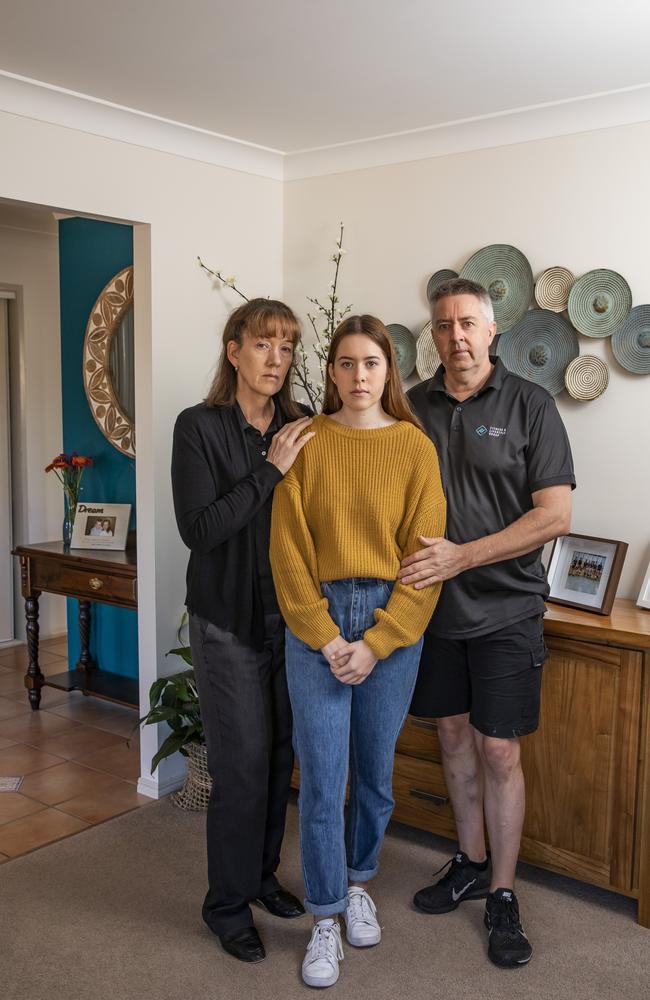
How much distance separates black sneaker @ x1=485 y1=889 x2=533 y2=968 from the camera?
2.35 metres

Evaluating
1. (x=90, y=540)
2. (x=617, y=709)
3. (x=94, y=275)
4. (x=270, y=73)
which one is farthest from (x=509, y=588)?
(x=94, y=275)

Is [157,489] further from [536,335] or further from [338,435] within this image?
[536,335]

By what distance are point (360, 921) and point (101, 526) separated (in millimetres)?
2321

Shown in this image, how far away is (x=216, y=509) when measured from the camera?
7.38 feet

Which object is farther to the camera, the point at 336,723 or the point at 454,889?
the point at 454,889

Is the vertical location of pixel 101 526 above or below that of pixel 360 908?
above

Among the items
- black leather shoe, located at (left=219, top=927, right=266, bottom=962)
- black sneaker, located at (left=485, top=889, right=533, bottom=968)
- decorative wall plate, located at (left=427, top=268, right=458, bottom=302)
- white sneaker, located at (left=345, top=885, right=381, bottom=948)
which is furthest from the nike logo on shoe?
decorative wall plate, located at (left=427, top=268, right=458, bottom=302)

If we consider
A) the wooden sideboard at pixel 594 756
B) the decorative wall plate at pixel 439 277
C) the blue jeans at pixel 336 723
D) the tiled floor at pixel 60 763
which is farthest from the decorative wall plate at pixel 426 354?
the tiled floor at pixel 60 763

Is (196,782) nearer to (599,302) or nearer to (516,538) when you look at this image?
(516,538)

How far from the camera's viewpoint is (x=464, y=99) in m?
2.91

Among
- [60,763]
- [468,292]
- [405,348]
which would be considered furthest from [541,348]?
[60,763]

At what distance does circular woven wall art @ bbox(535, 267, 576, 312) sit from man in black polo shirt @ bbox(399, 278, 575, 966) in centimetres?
66

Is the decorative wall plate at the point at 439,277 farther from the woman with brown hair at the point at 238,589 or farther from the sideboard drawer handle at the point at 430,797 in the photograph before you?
the sideboard drawer handle at the point at 430,797

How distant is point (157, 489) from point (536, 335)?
142 cm
